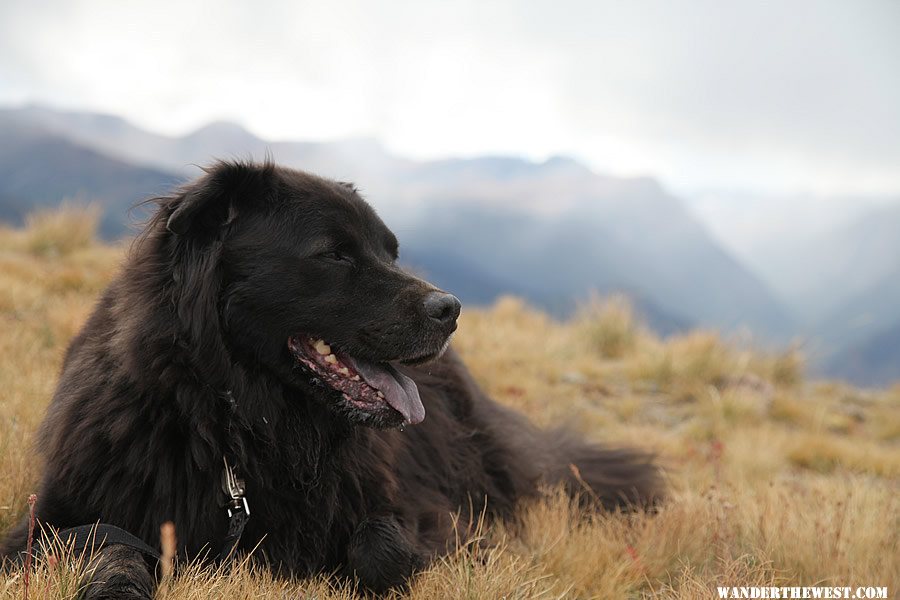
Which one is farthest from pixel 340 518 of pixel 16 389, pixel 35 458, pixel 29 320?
pixel 29 320

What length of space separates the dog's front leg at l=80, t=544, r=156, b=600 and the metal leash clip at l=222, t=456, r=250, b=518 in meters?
0.39

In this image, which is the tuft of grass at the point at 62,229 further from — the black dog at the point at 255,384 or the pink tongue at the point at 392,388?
the pink tongue at the point at 392,388

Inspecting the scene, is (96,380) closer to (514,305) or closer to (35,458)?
(35,458)

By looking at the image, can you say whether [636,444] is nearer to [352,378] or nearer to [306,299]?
[352,378]

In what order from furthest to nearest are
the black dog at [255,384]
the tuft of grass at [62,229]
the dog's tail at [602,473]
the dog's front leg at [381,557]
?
the tuft of grass at [62,229]
the dog's tail at [602,473]
the dog's front leg at [381,557]
the black dog at [255,384]

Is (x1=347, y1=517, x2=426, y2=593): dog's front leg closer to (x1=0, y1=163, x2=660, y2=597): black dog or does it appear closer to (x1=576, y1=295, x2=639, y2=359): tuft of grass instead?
(x1=0, y1=163, x2=660, y2=597): black dog

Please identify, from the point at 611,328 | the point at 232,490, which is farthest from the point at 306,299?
the point at 611,328

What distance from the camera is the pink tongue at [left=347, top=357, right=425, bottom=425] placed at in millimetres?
2767

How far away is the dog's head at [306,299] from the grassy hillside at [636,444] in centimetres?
71

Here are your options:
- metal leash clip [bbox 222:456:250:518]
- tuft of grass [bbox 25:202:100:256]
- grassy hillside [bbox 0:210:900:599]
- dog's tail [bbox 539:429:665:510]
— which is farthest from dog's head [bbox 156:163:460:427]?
tuft of grass [bbox 25:202:100:256]

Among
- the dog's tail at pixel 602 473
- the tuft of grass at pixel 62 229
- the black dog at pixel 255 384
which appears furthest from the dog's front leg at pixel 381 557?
the tuft of grass at pixel 62 229

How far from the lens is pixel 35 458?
302 centimetres

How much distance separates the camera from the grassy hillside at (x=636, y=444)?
9.26 ft

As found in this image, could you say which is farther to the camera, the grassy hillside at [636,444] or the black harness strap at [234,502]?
the grassy hillside at [636,444]
